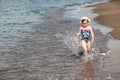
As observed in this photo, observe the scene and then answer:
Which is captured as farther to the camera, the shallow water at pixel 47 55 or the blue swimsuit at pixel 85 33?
the blue swimsuit at pixel 85 33

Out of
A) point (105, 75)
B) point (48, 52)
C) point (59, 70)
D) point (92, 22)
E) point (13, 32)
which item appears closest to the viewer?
point (105, 75)

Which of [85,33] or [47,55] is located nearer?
[85,33]

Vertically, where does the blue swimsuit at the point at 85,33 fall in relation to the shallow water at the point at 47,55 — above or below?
above

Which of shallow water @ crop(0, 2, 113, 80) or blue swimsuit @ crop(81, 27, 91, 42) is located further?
blue swimsuit @ crop(81, 27, 91, 42)

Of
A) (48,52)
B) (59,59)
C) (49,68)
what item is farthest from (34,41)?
(49,68)

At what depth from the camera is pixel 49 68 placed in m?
9.66

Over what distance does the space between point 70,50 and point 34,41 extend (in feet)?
7.20

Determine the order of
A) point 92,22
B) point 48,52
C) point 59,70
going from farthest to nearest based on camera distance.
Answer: point 92,22 < point 48,52 < point 59,70

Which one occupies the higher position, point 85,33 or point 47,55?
point 85,33

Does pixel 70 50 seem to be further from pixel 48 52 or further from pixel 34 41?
pixel 34 41

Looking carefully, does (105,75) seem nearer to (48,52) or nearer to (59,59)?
(59,59)

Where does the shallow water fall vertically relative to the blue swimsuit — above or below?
below

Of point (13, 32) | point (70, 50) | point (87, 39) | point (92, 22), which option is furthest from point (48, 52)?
point (92, 22)

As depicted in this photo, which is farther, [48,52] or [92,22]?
[92,22]
